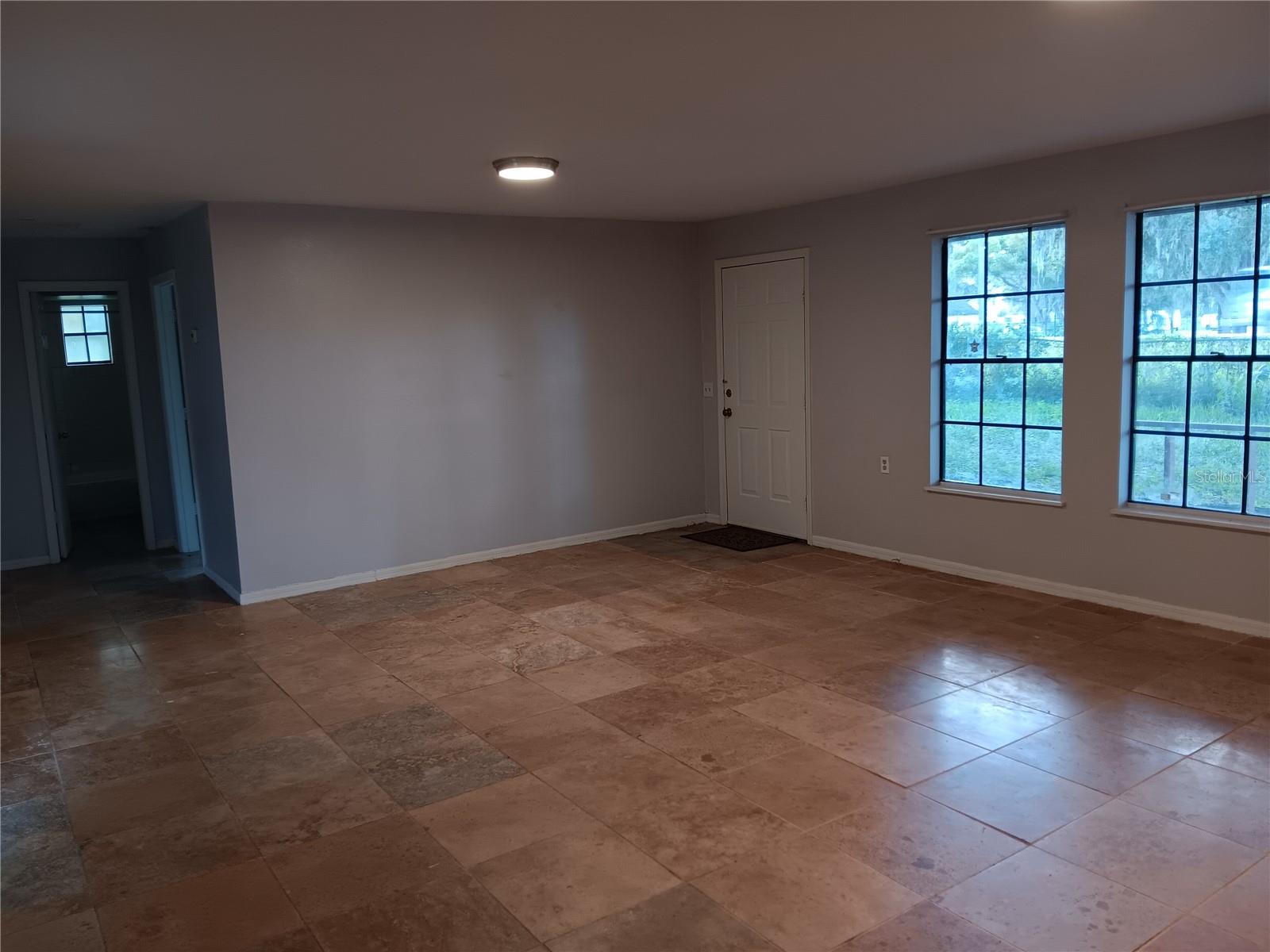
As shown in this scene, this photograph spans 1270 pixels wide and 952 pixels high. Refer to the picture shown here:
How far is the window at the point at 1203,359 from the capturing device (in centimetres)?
424

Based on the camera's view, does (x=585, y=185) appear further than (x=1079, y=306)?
Yes

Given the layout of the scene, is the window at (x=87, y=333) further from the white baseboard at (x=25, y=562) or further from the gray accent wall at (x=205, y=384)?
the gray accent wall at (x=205, y=384)

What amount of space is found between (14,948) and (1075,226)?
5.22m

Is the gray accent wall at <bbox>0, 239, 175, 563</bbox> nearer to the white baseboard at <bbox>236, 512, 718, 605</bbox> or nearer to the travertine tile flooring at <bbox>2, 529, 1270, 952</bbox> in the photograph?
the white baseboard at <bbox>236, 512, 718, 605</bbox>

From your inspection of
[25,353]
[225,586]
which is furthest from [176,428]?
[225,586]

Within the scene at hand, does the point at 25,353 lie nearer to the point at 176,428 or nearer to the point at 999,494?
the point at 176,428

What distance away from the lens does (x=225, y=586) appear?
19.4 ft

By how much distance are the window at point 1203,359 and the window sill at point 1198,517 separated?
45 millimetres

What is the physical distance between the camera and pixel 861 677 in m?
4.00

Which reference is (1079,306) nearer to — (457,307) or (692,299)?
(692,299)

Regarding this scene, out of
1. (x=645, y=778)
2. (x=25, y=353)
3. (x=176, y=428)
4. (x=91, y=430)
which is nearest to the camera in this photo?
(x=645, y=778)

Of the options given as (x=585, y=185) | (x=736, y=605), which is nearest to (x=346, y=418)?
(x=585, y=185)

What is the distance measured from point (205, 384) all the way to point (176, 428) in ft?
5.00

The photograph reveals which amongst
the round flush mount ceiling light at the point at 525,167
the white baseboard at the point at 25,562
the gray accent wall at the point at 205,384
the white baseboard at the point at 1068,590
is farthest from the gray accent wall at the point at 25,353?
the white baseboard at the point at 1068,590
